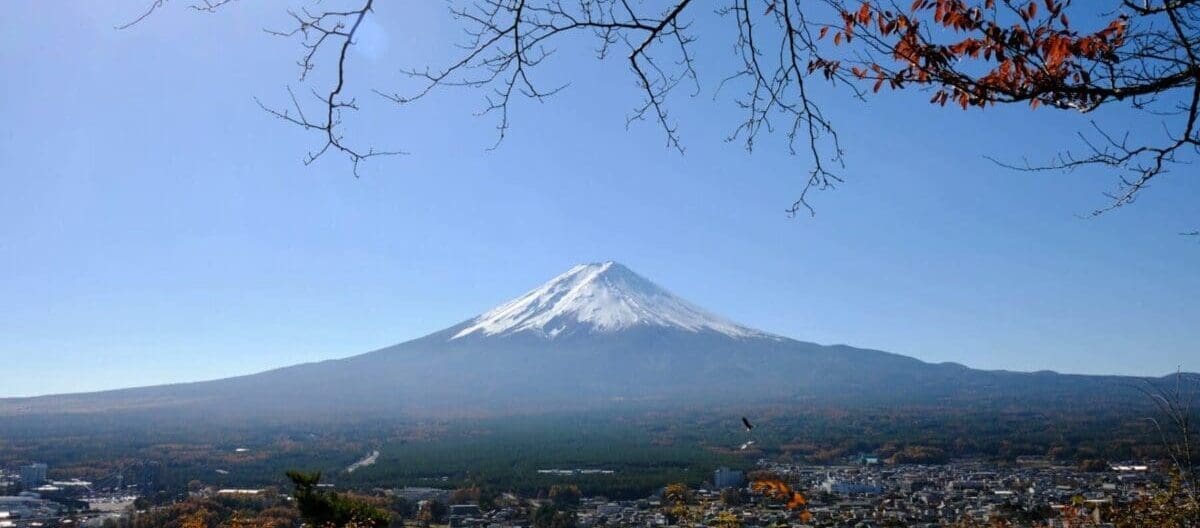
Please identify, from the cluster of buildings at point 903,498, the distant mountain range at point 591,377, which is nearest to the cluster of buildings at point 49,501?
the cluster of buildings at point 903,498

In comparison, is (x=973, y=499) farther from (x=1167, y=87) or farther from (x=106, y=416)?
(x=106, y=416)

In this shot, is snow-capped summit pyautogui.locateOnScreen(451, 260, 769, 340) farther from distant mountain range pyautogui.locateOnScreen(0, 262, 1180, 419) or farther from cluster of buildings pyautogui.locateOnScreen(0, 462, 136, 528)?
cluster of buildings pyautogui.locateOnScreen(0, 462, 136, 528)

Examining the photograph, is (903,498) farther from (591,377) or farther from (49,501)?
(591,377)

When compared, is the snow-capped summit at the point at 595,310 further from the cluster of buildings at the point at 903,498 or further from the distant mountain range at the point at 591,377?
the cluster of buildings at the point at 903,498

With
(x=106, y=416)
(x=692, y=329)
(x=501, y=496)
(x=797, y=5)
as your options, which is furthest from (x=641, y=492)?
(x=692, y=329)

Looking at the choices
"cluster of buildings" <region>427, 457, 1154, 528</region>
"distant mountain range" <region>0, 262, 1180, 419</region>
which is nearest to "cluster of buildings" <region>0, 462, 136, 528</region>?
"cluster of buildings" <region>427, 457, 1154, 528</region>

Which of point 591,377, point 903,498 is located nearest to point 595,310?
point 591,377

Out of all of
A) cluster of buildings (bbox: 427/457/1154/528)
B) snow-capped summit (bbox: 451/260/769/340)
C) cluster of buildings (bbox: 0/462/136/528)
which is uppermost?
snow-capped summit (bbox: 451/260/769/340)
